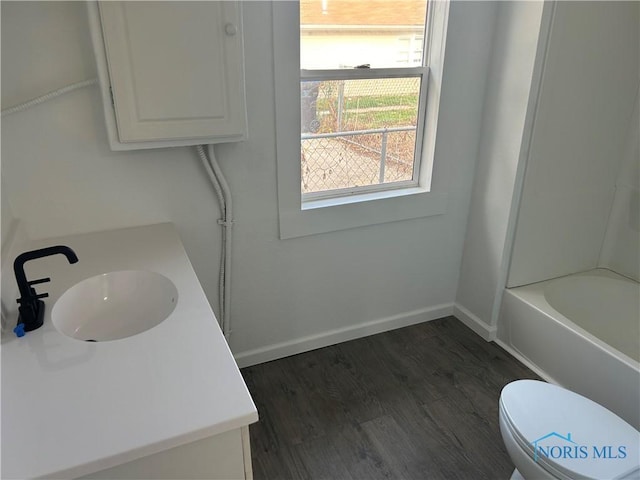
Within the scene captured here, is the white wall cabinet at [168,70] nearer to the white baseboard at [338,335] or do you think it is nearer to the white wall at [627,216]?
the white baseboard at [338,335]

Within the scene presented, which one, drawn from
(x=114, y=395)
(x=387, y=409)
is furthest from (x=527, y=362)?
(x=114, y=395)

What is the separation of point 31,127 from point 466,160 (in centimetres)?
183

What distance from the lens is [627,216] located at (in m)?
2.35

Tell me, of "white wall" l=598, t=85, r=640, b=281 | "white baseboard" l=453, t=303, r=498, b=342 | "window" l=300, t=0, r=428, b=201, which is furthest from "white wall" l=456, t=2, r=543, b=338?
"white wall" l=598, t=85, r=640, b=281

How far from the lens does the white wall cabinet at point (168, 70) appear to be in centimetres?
133

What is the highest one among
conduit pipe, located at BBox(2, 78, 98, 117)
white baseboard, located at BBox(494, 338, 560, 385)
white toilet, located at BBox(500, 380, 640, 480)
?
conduit pipe, located at BBox(2, 78, 98, 117)

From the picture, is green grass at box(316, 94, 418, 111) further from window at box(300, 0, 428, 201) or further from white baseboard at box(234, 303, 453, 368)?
white baseboard at box(234, 303, 453, 368)

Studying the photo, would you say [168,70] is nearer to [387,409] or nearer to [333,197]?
[333,197]

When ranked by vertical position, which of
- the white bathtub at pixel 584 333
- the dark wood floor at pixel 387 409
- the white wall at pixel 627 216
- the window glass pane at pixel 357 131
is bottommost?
the dark wood floor at pixel 387 409

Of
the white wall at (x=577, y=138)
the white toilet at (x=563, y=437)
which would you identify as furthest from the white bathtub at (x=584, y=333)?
the white toilet at (x=563, y=437)

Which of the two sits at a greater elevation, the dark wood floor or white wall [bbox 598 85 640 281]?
white wall [bbox 598 85 640 281]

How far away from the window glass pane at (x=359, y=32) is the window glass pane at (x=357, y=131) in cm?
9

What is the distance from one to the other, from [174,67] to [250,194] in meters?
0.62

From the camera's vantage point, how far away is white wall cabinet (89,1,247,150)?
133 cm
